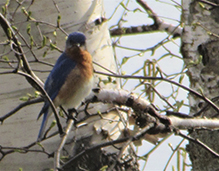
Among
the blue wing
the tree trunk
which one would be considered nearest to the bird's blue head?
the blue wing

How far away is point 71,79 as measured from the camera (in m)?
3.86

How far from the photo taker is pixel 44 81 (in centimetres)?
344

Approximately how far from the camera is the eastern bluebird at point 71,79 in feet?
12.2

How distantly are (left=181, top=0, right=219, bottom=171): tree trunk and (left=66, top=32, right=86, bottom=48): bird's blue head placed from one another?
3.19 ft

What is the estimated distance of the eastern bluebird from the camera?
3725mm

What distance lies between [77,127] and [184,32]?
149cm

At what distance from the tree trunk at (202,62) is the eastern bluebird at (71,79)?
0.94 meters

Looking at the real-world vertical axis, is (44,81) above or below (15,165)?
above

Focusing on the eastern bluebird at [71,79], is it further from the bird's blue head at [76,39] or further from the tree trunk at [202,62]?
the tree trunk at [202,62]

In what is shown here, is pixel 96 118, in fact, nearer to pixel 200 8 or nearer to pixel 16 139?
pixel 16 139

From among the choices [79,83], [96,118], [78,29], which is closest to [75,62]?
[79,83]

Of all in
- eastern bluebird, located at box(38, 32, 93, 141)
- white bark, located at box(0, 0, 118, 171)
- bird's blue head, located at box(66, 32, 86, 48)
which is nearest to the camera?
white bark, located at box(0, 0, 118, 171)

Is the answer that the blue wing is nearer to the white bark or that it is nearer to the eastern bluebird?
the eastern bluebird

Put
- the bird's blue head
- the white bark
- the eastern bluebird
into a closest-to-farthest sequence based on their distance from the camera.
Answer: the white bark < the bird's blue head < the eastern bluebird
